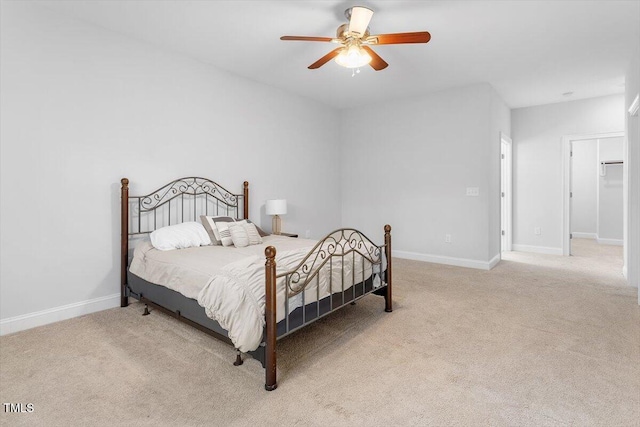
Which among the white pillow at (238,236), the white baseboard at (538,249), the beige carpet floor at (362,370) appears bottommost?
the beige carpet floor at (362,370)

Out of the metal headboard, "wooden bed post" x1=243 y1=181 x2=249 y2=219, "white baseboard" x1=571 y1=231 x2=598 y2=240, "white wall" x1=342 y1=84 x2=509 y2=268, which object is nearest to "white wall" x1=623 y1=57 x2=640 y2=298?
"white wall" x1=342 y1=84 x2=509 y2=268

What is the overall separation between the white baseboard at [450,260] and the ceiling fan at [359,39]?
3.34m

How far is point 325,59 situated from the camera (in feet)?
9.96

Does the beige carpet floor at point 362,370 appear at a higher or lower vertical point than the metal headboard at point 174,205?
lower

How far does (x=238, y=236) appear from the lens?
11.3 feet

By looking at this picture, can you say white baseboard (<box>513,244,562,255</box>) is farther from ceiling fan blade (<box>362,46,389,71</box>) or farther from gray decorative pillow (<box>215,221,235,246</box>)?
gray decorative pillow (<box>215,221,235,246</box>)

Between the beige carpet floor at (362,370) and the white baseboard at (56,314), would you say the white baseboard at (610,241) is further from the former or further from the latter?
the white baseboard at (56,314)

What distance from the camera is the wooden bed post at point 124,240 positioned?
128 inches

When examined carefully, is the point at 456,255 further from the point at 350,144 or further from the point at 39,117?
the point at 39,117

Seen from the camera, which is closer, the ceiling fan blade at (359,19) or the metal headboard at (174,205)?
the ceiling fan blade at (359,19)

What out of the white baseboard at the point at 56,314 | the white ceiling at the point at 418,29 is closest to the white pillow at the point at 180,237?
the white baseboard at the point at 56,314

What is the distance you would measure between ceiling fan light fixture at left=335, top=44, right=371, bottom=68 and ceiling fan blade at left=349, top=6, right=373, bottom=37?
154mm

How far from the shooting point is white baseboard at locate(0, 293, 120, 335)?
2715 mm

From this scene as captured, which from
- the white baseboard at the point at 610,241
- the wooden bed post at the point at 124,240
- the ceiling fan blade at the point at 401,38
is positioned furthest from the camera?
the white baseboard at the point at 610,241
